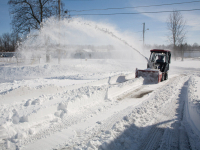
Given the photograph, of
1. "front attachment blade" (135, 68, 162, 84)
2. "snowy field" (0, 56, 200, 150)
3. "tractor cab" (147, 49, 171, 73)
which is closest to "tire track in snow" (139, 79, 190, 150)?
"snowy field" (0, 56, 200, 150)

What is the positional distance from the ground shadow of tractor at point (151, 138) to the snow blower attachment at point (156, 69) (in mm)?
7189

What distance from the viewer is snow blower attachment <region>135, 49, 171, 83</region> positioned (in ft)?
36.4

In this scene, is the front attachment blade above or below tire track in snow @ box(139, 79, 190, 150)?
above

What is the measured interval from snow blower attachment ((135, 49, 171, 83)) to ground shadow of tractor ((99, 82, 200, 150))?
7.19 m

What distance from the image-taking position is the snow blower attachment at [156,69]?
11.1 m

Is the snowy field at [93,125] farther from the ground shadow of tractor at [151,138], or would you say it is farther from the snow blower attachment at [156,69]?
the snow blower attachment at [156,69]

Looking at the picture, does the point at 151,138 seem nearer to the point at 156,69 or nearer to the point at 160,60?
the point at 156,69

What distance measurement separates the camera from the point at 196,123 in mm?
3957

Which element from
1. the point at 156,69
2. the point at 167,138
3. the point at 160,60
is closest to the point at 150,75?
the point at 156,69

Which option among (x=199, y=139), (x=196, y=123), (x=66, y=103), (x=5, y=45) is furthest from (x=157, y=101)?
(x=5, y=45)

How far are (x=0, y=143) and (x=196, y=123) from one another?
4739 mm

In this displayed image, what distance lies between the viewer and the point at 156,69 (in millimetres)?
11281

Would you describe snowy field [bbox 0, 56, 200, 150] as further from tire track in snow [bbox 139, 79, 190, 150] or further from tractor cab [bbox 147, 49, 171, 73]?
tractor cab [bbox 147, 49, 171, 73]

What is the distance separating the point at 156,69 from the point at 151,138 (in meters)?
8.62
